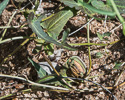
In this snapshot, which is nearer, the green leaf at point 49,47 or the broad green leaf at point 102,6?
the broad green leaf at point 102,6

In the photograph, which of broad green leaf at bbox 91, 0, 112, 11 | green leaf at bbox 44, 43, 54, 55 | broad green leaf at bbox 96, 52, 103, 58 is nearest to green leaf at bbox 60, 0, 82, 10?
broad green leaf at bbox 91, 0, 112, 11

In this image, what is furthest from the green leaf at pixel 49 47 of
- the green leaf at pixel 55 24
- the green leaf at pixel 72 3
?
the green leaf at pixel 72 3

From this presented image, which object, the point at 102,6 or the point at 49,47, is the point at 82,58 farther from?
the point at 102,6

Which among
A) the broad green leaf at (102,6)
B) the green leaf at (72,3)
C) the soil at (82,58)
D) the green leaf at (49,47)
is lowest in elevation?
the soil at (82,58)

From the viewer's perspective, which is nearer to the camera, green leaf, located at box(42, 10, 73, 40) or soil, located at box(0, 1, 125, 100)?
green leaf, located at box(42, 10, 73, 40)

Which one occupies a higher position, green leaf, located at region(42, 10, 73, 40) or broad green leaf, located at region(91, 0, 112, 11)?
broad green leaf, located at region(91, 0, 112, 11)

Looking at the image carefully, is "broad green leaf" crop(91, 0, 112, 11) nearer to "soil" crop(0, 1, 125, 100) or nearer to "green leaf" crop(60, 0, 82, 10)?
"green leaf" crop(60, 0, 82, 10)

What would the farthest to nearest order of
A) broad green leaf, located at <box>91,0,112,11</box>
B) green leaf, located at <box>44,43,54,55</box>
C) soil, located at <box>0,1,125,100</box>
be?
soil, located at <box>0,1,125,100</box> → green leaf, located at <box>44,43,54,55</box> → broad green leaf, located at <box>91,0,112,11</box>

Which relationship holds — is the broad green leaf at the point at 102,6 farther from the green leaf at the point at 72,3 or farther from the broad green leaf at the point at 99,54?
the broad green leaf at the point at 99,54

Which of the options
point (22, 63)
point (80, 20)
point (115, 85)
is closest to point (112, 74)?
point (115, 85)

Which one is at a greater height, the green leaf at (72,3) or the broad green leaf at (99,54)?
the green leaf at (72,3)

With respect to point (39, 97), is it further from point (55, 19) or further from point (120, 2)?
point (120, 2)

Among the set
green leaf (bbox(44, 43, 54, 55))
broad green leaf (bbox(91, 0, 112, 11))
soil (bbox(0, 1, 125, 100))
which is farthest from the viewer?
soil (bbox(0, 1, 125, 100))

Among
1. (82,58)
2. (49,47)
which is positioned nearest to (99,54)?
(82,58)
